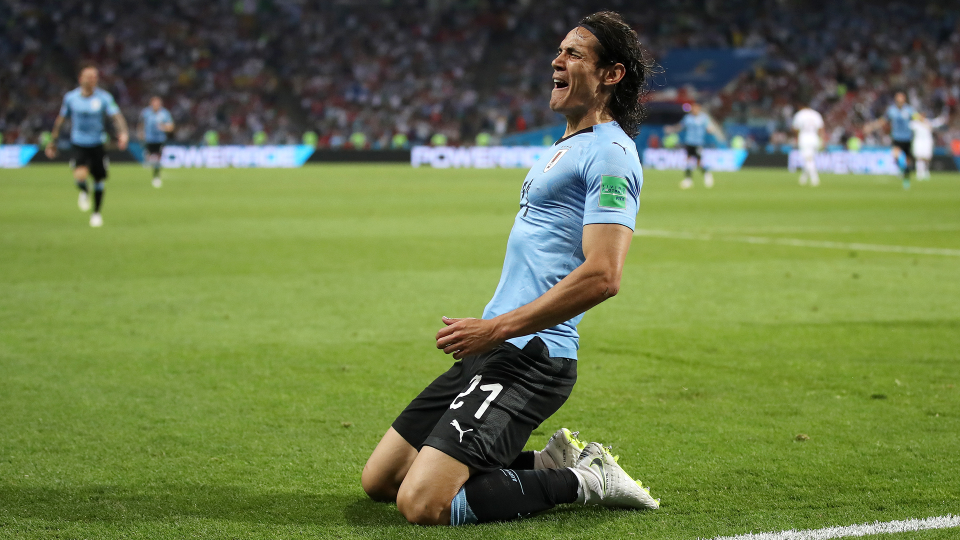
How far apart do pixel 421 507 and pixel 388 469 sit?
1.17ft

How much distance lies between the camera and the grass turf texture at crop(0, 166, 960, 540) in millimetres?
3926

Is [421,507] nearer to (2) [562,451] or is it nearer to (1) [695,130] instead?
(2) [562,451]

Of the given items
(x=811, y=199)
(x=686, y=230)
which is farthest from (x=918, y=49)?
(x=686, y=230)

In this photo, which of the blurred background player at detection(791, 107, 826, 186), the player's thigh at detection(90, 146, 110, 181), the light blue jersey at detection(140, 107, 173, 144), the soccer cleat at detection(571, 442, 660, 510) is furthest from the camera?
the light blue jersey at detection(140, 107, 173, 144)

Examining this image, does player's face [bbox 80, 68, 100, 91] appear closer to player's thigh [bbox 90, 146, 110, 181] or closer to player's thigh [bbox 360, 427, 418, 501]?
player's thigh [bbox 90, 146, 110, 181]

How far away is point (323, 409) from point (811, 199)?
19423 mm

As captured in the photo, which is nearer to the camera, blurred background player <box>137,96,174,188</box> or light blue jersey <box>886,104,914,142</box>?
light blue jersey <box>886,104,914,142</box>

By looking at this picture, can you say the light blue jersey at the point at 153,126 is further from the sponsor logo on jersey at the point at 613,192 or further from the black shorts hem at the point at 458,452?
the sponsor logo on jersey at the point at 613,192

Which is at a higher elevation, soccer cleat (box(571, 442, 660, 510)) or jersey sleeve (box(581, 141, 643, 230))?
jersey sleeve (box(581, 141, 643, 230))

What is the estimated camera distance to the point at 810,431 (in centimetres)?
508

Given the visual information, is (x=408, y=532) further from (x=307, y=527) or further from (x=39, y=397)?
(x=39, y=397)

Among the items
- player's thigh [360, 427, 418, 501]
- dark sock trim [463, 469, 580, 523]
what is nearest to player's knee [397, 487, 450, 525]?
dark sock trim [463, 469, 580, 523]

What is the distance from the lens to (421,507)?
3.65m

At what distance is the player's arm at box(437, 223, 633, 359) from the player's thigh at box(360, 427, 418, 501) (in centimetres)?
72
